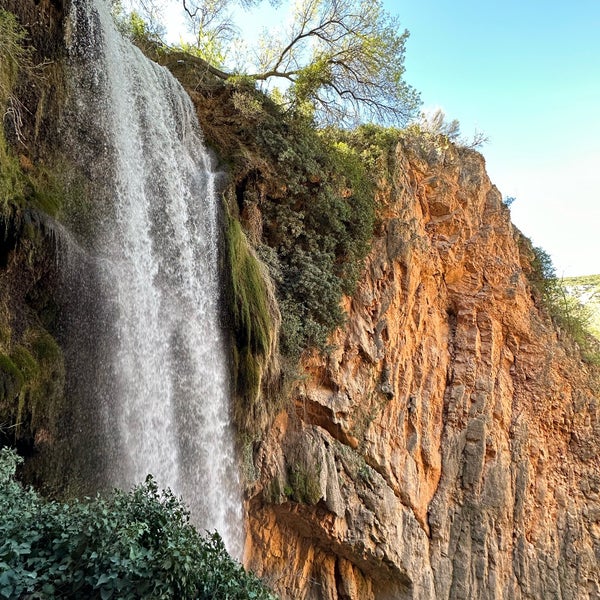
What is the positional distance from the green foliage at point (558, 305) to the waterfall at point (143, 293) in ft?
45.1

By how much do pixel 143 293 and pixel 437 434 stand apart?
9.08 m

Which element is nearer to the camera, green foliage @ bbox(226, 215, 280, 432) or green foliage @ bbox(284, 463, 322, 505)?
green foliage @ bbox(226, 215, 280, 432)

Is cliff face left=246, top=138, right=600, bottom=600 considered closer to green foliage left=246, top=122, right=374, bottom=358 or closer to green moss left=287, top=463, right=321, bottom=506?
green moss left=287, top=463, right=321, bottom=506

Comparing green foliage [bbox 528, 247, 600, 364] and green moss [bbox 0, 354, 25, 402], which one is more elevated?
green foliage [bbox 528, 247, 600, 364]

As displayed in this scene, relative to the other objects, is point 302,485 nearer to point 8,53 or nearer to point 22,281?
point 22,281

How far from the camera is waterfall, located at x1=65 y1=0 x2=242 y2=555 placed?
6945 mm

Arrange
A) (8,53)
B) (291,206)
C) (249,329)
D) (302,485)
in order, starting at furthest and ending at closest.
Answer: (291,206) → (302,485) → (249,329) → (8,53)

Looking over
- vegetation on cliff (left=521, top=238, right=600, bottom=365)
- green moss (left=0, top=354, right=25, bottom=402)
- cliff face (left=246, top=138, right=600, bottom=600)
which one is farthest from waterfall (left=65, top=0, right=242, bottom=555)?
vegetation on cliff (left=521, top=238, right=600, bottom=365)

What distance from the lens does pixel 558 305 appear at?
63.0ft

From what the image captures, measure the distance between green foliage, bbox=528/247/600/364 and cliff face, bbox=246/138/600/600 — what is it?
2.50 feet

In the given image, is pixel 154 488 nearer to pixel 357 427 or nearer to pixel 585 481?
pixel 357 427

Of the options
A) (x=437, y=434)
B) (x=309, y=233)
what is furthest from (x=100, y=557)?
(x=437, y=434)

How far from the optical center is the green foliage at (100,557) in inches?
150

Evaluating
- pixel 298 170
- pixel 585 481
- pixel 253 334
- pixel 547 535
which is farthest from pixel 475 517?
pixel 298 170
